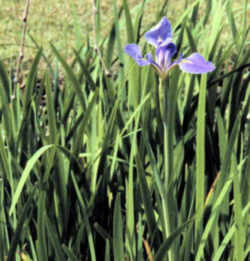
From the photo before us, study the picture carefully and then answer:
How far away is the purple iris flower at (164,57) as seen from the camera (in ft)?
2.47

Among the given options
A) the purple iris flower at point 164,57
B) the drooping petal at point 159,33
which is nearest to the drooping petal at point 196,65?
the purple iris flower at point 164,57

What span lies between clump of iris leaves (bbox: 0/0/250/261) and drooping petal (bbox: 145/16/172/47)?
116mm

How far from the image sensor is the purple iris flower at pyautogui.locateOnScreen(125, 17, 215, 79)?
0.75 m

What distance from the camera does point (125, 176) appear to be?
1.19 m

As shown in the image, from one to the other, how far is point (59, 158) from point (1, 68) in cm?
33

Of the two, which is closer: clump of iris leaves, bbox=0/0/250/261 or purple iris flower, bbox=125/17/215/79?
purple iris flower, bbox=125/17/215/79

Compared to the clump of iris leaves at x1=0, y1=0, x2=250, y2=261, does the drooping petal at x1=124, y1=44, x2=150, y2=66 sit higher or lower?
higher

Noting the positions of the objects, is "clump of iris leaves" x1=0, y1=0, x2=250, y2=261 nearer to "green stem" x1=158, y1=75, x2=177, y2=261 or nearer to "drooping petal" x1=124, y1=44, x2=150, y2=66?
"green stem" x1=158, y1=75, x2=177, y2=261

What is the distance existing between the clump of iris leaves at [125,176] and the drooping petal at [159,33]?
4.6 inches

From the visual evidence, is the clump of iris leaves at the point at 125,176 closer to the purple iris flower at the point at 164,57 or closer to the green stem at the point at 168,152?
the green stem at the point at 168,152

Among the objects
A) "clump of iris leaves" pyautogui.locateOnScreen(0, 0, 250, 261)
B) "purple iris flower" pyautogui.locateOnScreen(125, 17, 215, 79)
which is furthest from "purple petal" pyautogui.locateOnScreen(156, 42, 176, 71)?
"clump of iris leaves" pyautogui.locateOnScreen(0, 0, 250, 261)

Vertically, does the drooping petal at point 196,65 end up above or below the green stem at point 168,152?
above

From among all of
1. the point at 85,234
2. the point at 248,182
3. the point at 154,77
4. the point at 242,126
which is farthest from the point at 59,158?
the point at 242,126

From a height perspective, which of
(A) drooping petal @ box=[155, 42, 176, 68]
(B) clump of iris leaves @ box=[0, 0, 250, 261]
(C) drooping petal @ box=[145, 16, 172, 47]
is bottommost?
(B) clump of iris leaves @ box=[0, 0, 250, 261]
